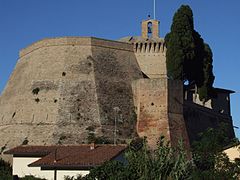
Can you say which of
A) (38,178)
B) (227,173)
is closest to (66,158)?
(38,178)

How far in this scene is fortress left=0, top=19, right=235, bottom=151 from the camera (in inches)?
1822

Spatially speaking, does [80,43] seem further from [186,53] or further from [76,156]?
[76,156]

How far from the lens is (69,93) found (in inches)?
1930

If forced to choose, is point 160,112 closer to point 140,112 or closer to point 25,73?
point 140,112

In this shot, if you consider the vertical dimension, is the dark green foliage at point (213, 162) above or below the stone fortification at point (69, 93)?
below

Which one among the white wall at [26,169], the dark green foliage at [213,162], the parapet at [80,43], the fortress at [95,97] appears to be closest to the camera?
the dark green foliage at [213,162]

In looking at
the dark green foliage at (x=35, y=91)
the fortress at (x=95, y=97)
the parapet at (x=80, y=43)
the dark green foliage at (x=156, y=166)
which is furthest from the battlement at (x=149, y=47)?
the dark green foliage at (x=156, y=166)

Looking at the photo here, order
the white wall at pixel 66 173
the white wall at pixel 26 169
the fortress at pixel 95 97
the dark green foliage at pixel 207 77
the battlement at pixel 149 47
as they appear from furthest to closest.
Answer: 1. the battlement at pixel 149 47
2. the dark green foliage at pixel 207 77
3. the fortress at pixel 95 97
4. the white wall at pixel 26 169
5. the white wall at pixel 66 173

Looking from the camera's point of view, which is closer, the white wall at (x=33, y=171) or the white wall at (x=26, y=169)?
the white wall at (x=33, y=171)

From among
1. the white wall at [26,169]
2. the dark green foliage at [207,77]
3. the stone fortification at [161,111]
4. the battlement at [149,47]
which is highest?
the battlement at [149,47]

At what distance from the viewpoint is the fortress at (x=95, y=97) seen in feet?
152

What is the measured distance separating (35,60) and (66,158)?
860 inches

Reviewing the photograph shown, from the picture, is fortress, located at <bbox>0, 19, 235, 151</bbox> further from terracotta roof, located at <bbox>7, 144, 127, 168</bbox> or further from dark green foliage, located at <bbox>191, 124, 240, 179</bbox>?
terracotta roof, located at <bbox>7, 144, 127, 168</bbox>

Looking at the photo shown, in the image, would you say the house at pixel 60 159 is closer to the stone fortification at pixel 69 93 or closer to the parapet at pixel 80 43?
the stone fortification at pixel 69 93
